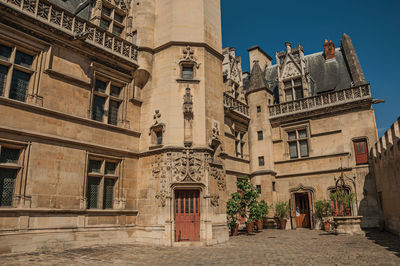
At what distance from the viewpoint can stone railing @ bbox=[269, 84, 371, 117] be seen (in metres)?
16.8

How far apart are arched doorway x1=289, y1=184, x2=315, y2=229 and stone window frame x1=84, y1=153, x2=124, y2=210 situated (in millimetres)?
10782

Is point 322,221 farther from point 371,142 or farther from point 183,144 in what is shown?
point 183,144

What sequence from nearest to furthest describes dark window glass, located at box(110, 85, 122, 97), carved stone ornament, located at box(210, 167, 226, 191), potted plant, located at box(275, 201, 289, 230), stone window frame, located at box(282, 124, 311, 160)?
carved stone ornament, located at box(210, 167, 226, 191)
dark window glass, located at box(110, 85, 122, 97)
potted plant, located at box(275, 201, 289, 230)
stone window frame, located at box(282, 124, 311, 160)

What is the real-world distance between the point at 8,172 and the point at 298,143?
15.2 m

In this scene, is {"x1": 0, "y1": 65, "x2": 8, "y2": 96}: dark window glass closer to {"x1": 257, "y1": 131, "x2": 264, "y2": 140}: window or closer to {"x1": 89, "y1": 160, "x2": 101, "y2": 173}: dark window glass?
{"x1": 89, "y1": 160, "x2": 101, "y2": 173}: dark window glass

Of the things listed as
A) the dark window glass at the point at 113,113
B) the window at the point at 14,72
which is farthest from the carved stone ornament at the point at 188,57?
the window at the point at 14,72

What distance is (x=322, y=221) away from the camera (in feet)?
53.4

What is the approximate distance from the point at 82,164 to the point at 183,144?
3.77 metres

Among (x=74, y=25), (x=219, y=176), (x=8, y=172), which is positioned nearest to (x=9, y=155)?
(x=8, y=172)

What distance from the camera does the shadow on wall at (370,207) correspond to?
49.6ft

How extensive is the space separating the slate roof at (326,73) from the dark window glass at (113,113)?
12645 mm

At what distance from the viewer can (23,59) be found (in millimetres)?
9719

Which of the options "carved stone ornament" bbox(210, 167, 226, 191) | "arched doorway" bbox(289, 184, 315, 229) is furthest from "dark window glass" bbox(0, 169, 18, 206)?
"arched doorway" bbox(289, 184, 315, 229)

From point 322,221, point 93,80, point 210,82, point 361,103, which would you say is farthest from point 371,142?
point 93,80
